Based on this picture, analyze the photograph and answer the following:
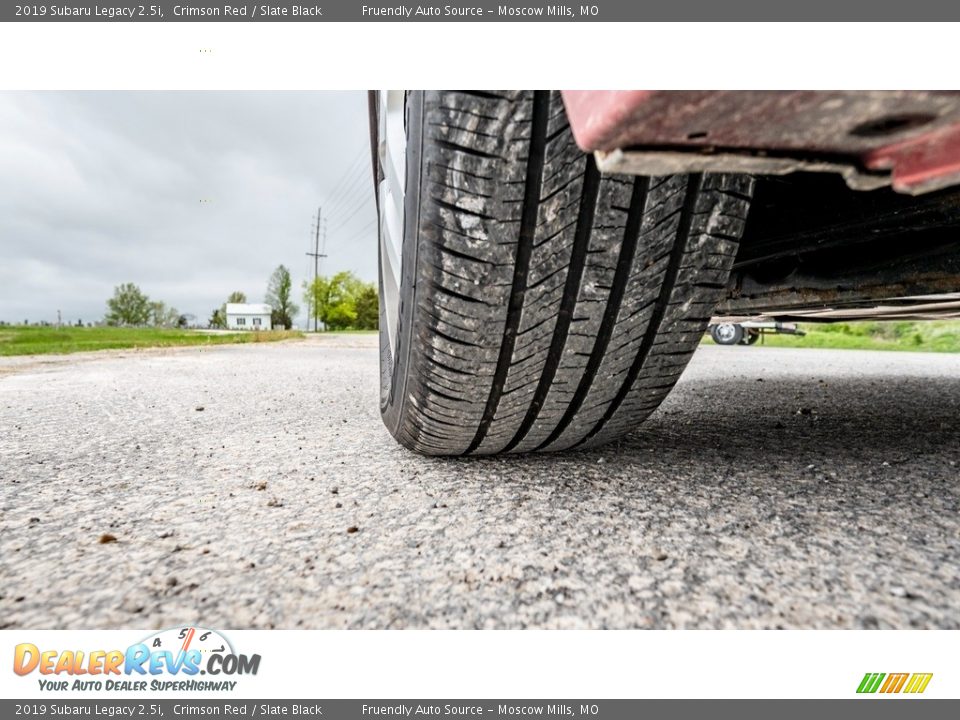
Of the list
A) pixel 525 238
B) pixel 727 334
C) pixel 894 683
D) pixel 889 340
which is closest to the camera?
pixel 894 683

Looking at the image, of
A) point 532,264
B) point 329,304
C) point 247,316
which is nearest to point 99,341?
point 532,264

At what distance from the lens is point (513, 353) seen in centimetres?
82

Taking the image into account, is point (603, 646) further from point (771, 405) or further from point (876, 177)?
point (771, 405)

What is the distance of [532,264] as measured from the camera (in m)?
0.73

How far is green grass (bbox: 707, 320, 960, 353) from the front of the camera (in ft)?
28.9

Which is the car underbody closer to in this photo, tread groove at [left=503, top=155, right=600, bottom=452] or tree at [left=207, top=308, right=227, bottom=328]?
tread groove at [left=503, top=155, right=600, bottom=452]

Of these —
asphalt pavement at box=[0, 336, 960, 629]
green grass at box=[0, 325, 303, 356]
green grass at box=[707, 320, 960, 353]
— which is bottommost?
green grass at box=[0, 325, 303, 356]

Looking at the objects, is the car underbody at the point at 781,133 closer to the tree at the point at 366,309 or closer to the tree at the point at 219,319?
the tree at the point at 366,309

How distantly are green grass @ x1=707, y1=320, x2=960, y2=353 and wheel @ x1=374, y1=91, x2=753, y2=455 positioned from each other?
7211 millimetres

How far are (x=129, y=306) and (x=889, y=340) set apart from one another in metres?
59.1

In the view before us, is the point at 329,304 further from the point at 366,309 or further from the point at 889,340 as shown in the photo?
the point at 889,340

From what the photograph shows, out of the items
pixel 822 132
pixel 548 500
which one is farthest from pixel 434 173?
pixel 548 500

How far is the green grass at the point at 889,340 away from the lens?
880cm

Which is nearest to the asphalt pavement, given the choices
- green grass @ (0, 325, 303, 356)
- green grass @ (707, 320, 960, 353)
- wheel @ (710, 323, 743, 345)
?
green grass @ (0, 325, 303, 356)
